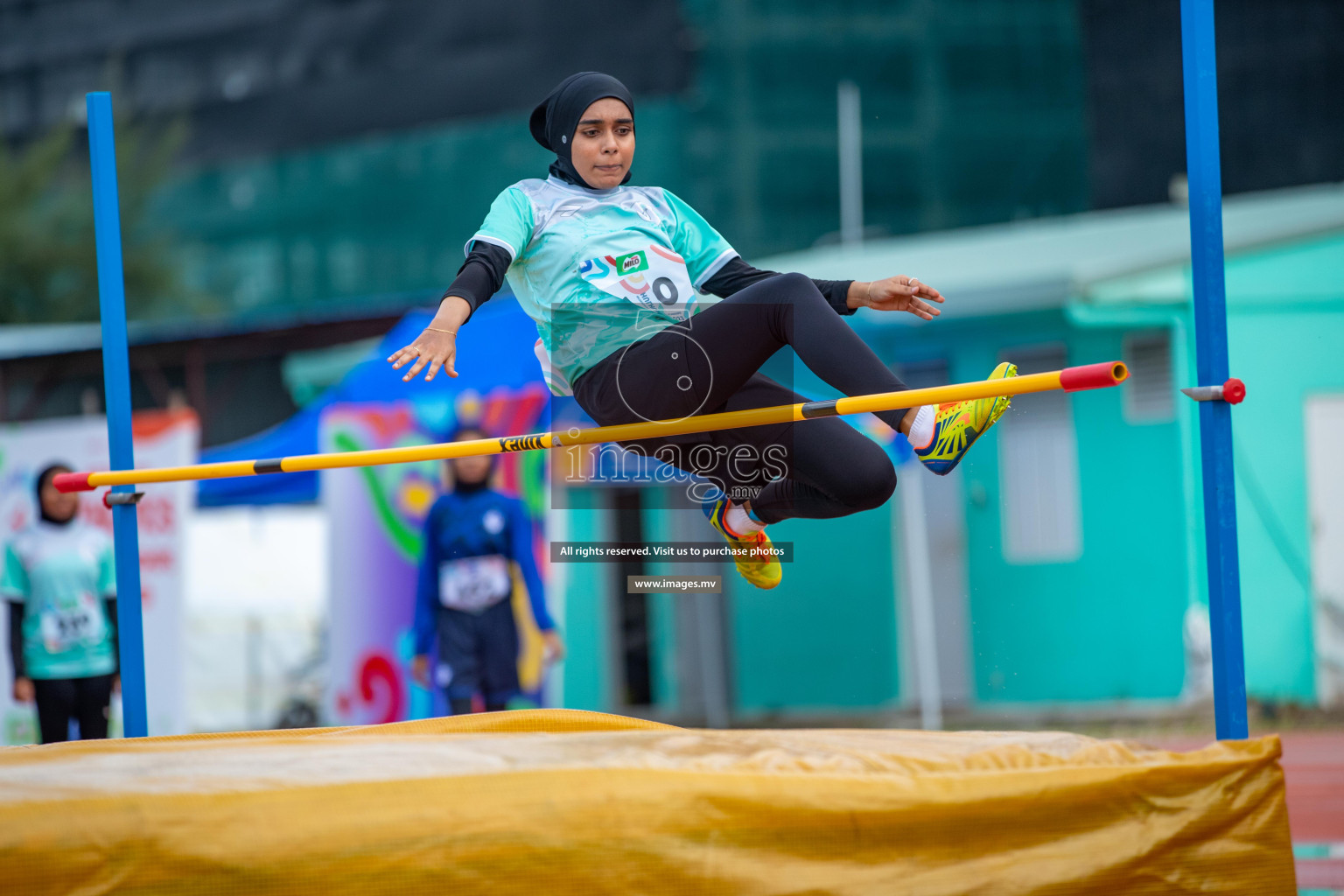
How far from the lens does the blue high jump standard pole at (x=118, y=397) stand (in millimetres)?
3254

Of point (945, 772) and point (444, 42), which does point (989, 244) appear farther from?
point (444, 42)

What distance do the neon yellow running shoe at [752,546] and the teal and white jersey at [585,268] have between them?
43 centimetres

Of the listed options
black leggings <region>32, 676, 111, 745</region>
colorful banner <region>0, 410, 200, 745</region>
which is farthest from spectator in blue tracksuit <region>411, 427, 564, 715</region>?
→ colorful banner <region>0, 410, 200, 745</region>

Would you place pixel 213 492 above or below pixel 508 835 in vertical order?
above

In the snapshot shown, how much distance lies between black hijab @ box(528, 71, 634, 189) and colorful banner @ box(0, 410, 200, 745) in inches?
133

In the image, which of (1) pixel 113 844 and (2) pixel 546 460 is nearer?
(1) pixel 113 844

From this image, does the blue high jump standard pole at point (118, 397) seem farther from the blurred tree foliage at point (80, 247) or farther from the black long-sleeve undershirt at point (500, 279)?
the blurred tree foliage at point (80, 247)

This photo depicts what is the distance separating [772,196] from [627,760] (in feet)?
39.3

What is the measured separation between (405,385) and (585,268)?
292cm

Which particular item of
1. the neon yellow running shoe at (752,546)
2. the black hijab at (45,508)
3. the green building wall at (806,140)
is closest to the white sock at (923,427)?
the neon yellow running shoe at (752,546)

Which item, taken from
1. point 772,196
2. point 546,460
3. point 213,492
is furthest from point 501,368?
point 772,196

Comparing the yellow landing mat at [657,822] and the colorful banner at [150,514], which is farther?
the colorful banner at [150,514]

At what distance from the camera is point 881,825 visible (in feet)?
6.74

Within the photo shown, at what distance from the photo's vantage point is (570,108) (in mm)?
2906
